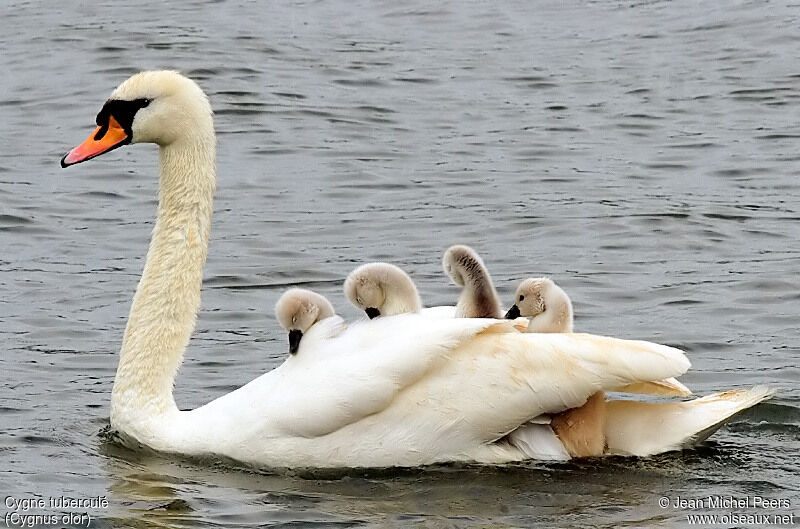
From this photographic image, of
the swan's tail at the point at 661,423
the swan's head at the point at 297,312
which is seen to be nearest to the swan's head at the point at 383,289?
the swan's head at the point at 297,312

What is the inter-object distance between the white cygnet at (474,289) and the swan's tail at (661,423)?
714 mm

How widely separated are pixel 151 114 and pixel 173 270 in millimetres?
786

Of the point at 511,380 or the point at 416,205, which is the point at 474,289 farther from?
the point at 416,205

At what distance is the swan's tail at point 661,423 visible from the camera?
7.95 m

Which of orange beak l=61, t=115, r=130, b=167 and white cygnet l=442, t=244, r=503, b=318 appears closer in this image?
white cygnet l=442, t=244, r=503, b=318

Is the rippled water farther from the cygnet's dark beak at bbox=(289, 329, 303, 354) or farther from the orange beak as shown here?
the orange beak

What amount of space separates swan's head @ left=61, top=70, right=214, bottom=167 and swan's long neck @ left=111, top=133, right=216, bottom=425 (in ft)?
0.23

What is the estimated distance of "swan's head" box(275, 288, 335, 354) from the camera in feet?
26.5

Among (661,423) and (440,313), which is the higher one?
(440,313)

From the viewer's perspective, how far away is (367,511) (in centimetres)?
758

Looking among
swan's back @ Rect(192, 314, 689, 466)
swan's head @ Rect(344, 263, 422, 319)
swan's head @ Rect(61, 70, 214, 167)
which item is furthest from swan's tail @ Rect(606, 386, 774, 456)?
swan's head @ Rect(61, 70, 214, 167)

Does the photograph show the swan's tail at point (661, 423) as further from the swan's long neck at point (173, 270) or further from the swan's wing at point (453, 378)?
the swan's long neck at point (173, 270)

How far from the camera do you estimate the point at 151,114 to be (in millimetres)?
8664

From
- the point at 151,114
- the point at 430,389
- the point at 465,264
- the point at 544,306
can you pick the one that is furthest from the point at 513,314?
the point at 151,114
